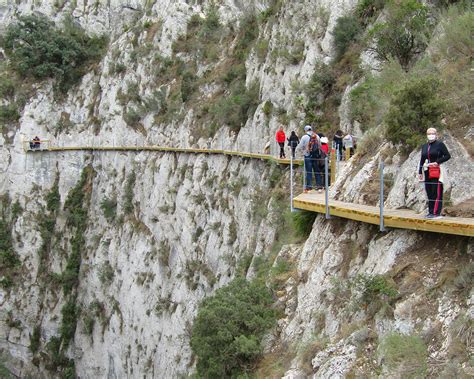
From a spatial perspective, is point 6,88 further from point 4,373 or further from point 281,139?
point 281,139

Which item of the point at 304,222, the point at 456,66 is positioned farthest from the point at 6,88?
the point at 456,66

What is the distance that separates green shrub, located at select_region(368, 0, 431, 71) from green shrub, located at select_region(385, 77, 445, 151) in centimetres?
711

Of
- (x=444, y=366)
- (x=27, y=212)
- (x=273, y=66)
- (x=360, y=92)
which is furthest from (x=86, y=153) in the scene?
(x=444, y=366)

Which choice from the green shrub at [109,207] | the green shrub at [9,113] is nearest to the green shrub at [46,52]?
the green shrub at [9,113]

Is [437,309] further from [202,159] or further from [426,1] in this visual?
[202,159]

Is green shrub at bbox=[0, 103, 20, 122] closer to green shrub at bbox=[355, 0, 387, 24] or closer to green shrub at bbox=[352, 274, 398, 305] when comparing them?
green shrub at bbox=[355, 0, 387, 24]

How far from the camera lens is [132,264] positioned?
90.0ft

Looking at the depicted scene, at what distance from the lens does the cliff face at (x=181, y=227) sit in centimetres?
723

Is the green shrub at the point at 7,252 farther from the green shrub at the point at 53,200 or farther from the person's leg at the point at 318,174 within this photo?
the person's leg at the point at 318,174

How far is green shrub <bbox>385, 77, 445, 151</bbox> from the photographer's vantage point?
342 inches

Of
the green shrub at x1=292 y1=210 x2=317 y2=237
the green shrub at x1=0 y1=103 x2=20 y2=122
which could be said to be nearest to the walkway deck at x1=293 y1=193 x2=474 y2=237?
the green shrub at x1=292 y1=210 x2=317 y2=237

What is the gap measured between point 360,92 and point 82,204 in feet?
74.6

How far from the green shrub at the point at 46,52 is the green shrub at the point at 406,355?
3559cm

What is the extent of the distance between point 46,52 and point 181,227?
20733 millimetres
